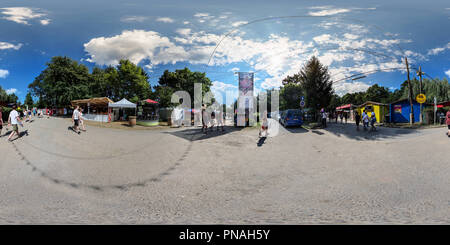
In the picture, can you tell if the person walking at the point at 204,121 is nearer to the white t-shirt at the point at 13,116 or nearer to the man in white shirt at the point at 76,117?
the man in white shirt at the point at 76,117

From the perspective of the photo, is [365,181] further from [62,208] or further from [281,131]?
[62,208]

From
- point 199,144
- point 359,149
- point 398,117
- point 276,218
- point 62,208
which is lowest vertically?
point 276,218

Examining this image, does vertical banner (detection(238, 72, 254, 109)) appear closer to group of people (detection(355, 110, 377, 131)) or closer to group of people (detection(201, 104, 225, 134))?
group of people (detection(201, 104, 225, 134))

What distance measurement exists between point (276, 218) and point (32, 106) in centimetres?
283

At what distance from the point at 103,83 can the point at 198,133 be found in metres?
1.19

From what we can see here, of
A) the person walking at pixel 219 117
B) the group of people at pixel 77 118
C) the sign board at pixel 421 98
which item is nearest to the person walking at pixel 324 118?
the sign board at pixel 421 98

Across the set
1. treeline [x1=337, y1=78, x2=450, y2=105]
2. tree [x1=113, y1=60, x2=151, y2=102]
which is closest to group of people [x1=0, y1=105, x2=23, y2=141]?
tree [x1=113, y1=60, x2=151, y2=102]

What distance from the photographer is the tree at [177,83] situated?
1.64 metres

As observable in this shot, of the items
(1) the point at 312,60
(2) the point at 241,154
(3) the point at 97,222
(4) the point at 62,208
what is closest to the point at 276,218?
(2) the point at 241,154

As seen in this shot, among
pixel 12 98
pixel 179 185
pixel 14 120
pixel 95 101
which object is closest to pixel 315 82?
pixel 179 185

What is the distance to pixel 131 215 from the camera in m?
1.77

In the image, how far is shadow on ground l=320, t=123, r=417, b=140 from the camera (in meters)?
3.77

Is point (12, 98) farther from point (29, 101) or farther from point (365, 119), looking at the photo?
point (365, 119)

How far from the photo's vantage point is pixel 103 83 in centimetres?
171
